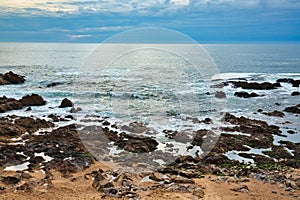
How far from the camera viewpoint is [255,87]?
142ft

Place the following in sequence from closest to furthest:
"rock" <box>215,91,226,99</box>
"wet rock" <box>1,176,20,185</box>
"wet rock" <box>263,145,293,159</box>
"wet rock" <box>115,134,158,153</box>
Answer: "wet rock" <box>1,176,20,185</box>
"wet rock" <box>263,145,293,159</box>
"wet rock" <box>115,134,158,153</box>
"rock" <box>215,91,226,99</box>

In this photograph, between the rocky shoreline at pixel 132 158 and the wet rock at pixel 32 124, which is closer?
the rocky shoreline at pixel 132 158

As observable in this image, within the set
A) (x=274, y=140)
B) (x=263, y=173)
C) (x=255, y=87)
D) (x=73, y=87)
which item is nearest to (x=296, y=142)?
(x=274, y=140)

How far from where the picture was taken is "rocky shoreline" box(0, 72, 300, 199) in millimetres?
12781

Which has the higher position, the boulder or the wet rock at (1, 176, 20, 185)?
the wet rock at (1, 176, 20, 185)

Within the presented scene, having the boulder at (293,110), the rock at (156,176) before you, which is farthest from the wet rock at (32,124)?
the boulder at (293,110)

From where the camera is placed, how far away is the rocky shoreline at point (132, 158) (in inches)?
503

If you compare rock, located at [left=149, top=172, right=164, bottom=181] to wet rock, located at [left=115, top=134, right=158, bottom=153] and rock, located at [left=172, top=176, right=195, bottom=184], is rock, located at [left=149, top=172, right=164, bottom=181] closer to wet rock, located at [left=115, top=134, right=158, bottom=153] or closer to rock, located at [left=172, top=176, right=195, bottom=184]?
rock, located at [left=172, top=176, right=195, bottom=184]

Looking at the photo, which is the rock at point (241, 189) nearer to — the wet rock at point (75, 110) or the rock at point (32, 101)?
the wet rock at point (75, 110)

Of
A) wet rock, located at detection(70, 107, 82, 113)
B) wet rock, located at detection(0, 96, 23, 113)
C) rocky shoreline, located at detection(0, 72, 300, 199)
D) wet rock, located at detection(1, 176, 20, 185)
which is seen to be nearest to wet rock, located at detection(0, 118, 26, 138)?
rocky shoreline, located at detection(0, 72, 300, 199)

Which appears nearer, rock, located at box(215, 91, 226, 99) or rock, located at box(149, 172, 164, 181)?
rock, located at box(149, 172, 164, 181)

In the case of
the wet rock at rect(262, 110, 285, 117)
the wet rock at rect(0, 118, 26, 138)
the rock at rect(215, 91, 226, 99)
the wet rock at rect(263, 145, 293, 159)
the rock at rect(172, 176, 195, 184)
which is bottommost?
the wet rock at rect(263, 145, 293, 159)

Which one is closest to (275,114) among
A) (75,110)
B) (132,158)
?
(132,158)

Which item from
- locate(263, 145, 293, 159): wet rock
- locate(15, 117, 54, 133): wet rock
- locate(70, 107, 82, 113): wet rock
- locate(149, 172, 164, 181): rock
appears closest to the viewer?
locate(149, 172, 164, 181): rock
